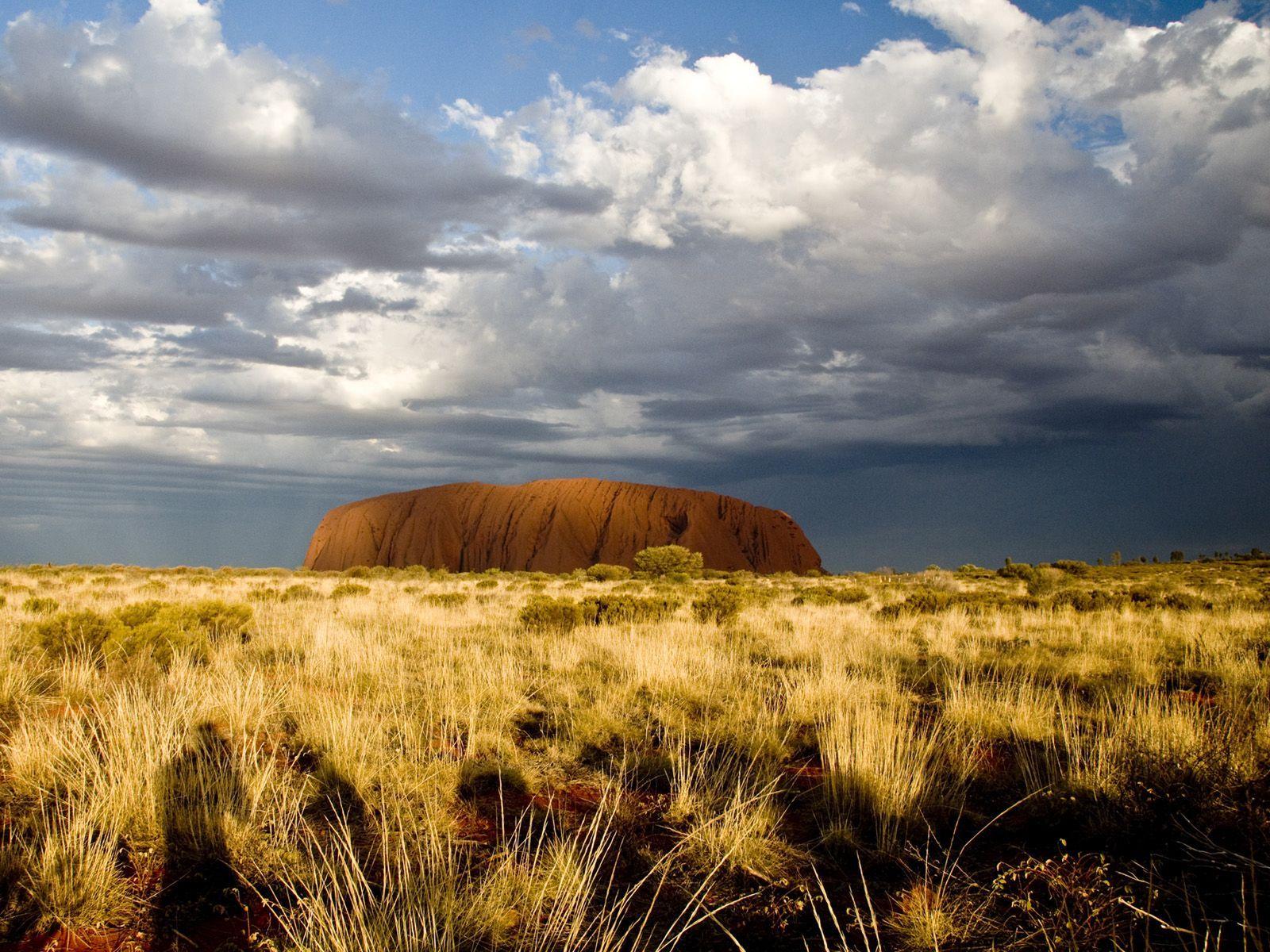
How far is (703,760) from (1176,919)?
2.62 meters

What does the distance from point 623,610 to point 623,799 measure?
9215 mm

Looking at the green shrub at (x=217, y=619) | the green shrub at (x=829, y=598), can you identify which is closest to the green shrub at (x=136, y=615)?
the green shrub at (x=217, y=619)

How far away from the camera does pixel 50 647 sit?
8703 mm

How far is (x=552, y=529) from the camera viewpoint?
70.4 meters

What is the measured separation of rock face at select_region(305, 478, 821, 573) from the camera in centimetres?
6938

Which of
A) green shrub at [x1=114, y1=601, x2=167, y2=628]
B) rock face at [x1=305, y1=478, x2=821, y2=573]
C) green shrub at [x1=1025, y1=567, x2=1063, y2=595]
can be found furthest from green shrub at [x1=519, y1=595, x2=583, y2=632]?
rock face at [x1=305, y1=478, x2=821, y2=573]

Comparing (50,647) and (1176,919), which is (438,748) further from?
(50,647)

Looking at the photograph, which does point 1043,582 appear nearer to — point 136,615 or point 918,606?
point 918,606

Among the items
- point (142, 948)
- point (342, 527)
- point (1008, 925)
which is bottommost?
point (342, 527)

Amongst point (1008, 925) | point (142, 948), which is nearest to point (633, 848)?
point (1008, 925)

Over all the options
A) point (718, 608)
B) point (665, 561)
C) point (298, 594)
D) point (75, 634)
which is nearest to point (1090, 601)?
point (718, 608)

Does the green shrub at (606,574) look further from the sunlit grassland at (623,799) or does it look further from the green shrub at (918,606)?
the sunlit grassland at (623,799)

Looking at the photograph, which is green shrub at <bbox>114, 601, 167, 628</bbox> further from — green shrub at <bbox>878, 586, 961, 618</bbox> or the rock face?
the rock face

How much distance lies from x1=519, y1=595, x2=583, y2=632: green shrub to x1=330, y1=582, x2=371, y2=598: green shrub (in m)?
9.21
